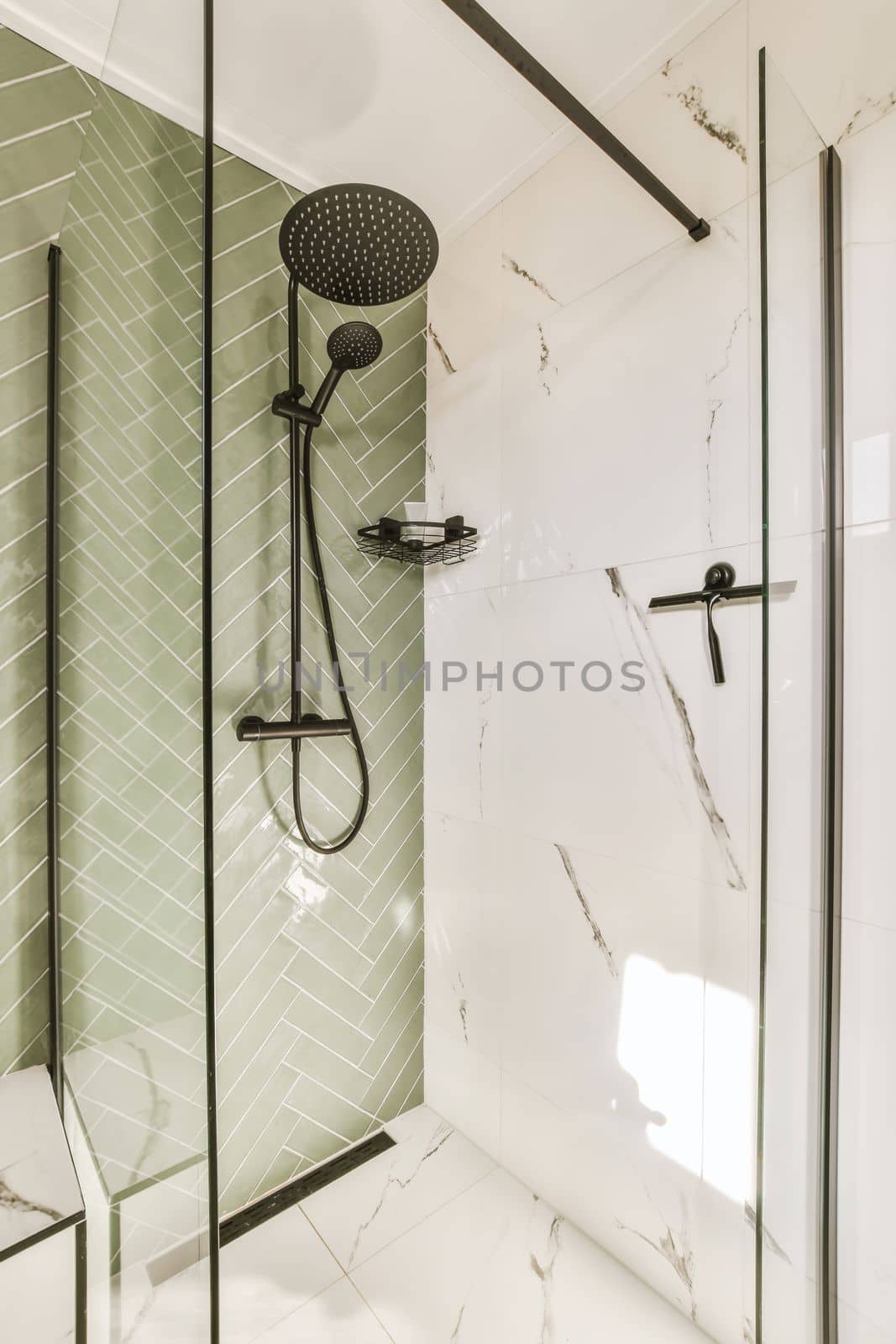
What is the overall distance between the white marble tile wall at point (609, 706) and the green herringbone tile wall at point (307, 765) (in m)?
0.10

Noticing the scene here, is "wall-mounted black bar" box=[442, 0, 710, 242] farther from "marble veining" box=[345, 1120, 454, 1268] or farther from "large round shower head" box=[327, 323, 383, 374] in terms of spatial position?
"marble veining" box=[345, 1120, 454, 1268]

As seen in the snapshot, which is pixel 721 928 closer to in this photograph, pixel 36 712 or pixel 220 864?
pixel 220 864

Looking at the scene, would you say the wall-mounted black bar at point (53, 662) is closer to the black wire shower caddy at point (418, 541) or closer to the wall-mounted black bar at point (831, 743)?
the black wire shower caddy at point (418, 541)

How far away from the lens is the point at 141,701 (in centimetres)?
72

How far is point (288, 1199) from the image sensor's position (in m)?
1.33

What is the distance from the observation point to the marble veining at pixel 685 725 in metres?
1.02

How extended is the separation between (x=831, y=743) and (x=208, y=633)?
73 cm

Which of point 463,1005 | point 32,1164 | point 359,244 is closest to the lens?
point 32,1164

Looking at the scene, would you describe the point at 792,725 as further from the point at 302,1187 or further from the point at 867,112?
the point at 302,1187

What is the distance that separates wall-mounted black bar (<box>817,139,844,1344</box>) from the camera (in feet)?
2.35

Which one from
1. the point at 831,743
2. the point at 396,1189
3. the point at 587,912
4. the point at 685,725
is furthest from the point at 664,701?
the point at 396,1189

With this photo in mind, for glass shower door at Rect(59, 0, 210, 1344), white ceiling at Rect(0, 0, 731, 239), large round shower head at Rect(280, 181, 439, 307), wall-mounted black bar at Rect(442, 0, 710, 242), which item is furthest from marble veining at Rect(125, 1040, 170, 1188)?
white ceiling at Rect(0, 0, 731, 239)

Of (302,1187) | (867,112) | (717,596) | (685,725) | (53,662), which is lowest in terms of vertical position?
(302,1187)

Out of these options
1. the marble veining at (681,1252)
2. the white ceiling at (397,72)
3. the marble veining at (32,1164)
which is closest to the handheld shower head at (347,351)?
the white ceiling at (397,72)
